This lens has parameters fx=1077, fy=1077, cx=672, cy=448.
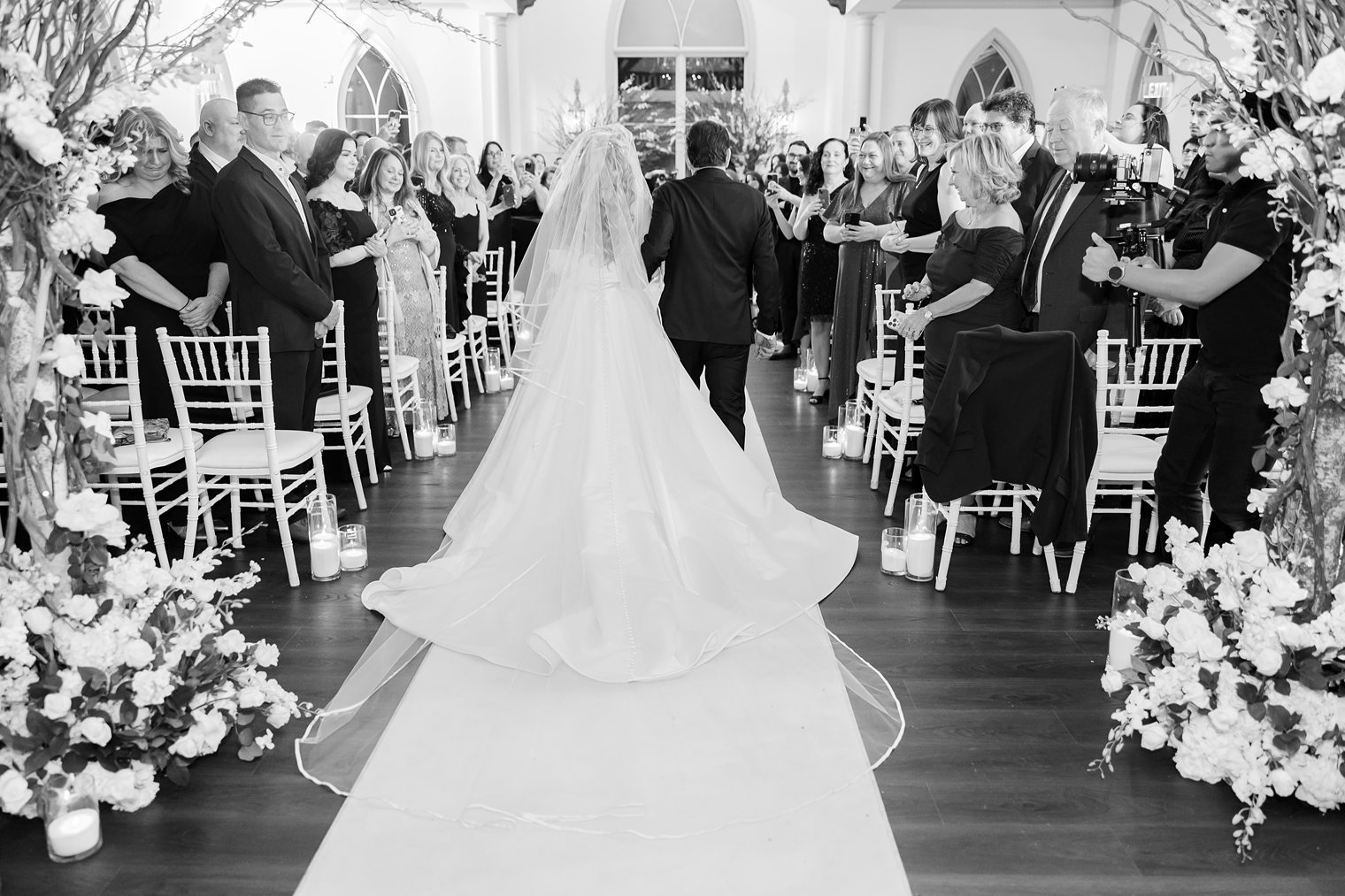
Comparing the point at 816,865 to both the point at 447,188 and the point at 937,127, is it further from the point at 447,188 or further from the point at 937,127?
the point at 447,188

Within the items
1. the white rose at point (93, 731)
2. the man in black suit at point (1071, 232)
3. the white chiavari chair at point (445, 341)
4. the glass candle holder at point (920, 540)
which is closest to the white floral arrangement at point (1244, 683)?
the glass candle holder at point (920, 540)

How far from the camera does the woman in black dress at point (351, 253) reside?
5.13 m

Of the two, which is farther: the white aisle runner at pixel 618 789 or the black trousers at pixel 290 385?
the black trousers at pixel 290 385

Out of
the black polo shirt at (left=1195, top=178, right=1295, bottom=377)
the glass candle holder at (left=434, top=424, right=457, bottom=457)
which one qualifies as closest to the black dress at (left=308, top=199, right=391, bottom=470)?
the glass candle holder at (left=434, top=424, right=457, bottom=457)

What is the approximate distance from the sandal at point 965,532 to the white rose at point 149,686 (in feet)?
9.92

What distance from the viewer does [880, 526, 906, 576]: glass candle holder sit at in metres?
4.05

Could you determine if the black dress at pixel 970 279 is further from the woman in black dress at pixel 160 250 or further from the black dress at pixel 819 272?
the woman in black dress at pixel 160 250

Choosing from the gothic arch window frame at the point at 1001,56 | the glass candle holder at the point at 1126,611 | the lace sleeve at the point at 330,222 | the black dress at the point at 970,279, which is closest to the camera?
the glass candle holder at the point at 1126,611

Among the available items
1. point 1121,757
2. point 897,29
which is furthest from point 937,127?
point 897,29

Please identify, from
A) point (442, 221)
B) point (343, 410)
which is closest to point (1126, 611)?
point (343, 410)

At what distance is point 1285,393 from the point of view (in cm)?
253

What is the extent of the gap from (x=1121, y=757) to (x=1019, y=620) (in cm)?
90

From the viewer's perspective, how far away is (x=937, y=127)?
573 cm

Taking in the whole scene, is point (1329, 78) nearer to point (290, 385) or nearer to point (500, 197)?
point (290, 385)
